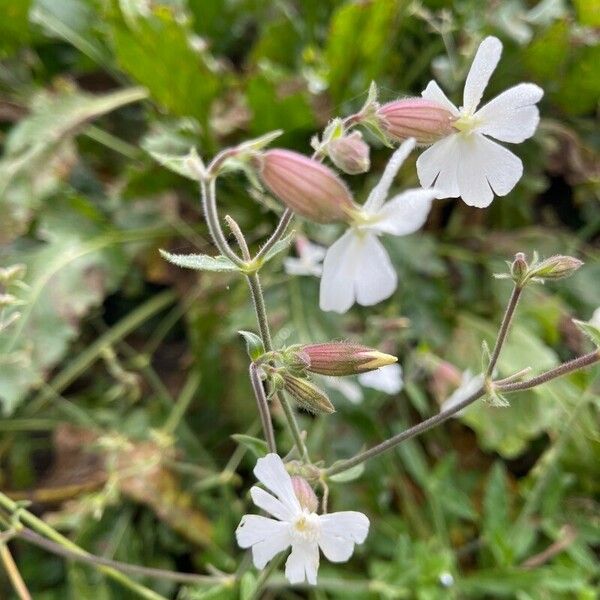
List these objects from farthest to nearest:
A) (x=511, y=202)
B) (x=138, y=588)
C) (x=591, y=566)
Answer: (x=511, y=202) < (x=591, y=566) < (x=138, y=588)

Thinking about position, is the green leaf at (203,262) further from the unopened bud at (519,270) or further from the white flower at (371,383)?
the white flower at (371,383)

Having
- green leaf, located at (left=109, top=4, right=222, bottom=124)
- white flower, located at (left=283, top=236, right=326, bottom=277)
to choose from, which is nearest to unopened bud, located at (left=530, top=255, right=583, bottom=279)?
white flower, located at (left=283, top=236, right=326, bottom=277)

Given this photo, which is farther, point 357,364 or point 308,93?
point 308,93

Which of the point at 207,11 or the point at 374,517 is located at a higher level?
the point at 207,11

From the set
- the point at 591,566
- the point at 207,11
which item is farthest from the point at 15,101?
the point at 591,566

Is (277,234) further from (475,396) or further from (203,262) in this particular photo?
(475,396)

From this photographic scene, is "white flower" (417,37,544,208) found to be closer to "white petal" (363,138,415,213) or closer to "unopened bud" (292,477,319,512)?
"white petal" (363,138,415,213)

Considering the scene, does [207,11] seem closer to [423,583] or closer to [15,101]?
[15,101]

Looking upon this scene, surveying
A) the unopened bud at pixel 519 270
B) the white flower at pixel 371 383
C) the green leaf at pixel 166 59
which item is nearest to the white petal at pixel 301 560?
the unopened bud at pixel 519 270
